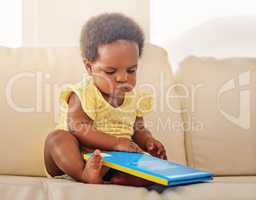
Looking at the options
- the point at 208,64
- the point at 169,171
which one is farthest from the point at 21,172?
the point at 208,64

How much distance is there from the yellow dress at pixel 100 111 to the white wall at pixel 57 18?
1.74ft

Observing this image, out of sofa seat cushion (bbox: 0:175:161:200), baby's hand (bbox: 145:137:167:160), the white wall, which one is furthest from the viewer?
the white wall

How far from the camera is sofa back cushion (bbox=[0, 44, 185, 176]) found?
54.3 inches

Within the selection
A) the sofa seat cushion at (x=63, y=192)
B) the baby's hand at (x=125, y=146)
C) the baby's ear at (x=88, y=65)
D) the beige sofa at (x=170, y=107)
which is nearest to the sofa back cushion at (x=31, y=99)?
the beige sofa at (x=170, y=107)

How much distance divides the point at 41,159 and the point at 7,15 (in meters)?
0.69

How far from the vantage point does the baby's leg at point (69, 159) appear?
1.08 meters

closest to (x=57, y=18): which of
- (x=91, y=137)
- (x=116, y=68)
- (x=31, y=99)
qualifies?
(x=31, y=99)

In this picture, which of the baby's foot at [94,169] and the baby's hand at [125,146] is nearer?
the baby's foot at [94,169]

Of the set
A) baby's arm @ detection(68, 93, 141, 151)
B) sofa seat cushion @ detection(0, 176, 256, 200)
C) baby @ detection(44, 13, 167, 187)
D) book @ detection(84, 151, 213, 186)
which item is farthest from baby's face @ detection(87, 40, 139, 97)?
sofa seat cushion @ detection(0, 176, 256, 200)

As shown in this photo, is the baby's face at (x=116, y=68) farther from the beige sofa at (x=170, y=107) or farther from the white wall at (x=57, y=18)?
the white wall at (x=57, y=18)

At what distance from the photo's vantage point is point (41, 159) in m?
1.39

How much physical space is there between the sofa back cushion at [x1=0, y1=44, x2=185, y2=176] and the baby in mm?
88

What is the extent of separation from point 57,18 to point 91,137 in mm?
770

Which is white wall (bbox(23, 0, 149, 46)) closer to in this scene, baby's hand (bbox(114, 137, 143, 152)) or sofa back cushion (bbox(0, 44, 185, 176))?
sofa back cushion (bbox(0, 44, 185, 176))
